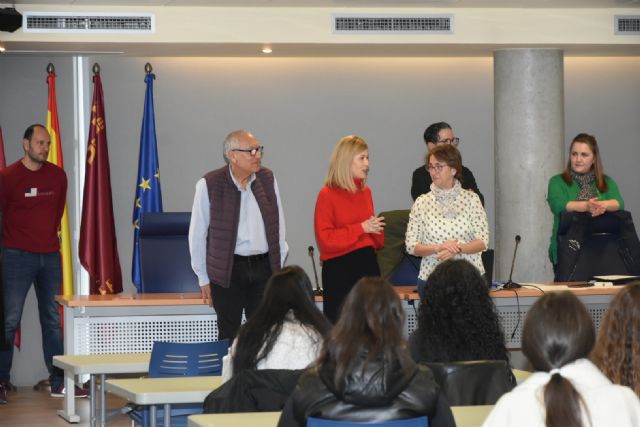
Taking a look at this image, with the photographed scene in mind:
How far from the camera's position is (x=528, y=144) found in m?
9.09

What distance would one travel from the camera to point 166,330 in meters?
7.04

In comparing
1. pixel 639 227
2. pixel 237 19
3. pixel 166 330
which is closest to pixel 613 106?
pixel 639 227

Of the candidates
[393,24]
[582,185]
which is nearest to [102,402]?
[582,185]

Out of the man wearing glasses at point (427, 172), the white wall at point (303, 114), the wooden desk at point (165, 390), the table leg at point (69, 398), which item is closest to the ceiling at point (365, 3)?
the white wall at point (303, 114)

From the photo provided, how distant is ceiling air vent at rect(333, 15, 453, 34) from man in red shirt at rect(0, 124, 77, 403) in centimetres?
235

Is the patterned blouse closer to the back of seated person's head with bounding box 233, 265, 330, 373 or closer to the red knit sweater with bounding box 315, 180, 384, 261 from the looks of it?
the red knit sweater with bounding box 315, 180, 384, 261

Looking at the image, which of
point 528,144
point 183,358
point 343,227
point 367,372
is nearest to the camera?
point 367,372

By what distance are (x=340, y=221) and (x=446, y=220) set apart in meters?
0.62

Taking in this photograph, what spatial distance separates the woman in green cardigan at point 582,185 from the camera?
734cm

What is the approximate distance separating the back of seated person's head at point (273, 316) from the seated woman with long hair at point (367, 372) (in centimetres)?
78

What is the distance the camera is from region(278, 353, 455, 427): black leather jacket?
3.06 m

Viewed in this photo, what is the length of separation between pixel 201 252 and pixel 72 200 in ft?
10.0

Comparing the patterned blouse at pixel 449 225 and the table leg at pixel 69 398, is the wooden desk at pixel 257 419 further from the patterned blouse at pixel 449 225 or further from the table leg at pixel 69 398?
the table leg at pixel 69 398

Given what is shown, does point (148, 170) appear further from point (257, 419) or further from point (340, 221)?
point (257, 419)
